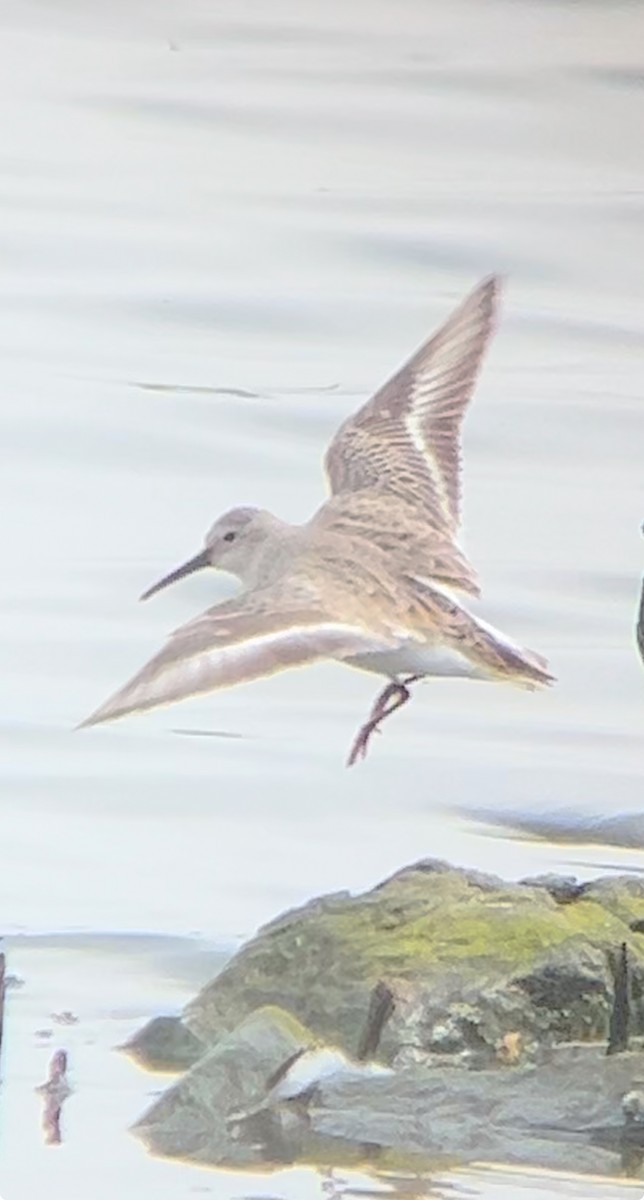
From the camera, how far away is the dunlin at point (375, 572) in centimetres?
246

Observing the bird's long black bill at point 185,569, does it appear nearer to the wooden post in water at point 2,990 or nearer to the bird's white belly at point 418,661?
the bird's white belly at point 418,661

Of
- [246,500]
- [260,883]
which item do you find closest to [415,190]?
[246,500]

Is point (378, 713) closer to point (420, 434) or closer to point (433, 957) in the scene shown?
point (420, 434)

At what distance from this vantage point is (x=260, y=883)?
8.69 ft

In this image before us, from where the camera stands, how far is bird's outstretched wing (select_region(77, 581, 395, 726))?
7.89 feet

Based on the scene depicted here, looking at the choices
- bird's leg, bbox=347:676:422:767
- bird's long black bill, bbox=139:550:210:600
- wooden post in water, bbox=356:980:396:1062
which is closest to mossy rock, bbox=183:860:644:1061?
wooden post in water, bbox=356:980:396:1062

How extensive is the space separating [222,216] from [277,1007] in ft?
3.13

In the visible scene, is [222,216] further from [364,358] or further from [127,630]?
[127,630]

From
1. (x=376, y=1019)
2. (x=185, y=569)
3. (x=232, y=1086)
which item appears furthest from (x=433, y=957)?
(x=185, y=569)

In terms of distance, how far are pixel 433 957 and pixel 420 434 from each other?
24.7 inches

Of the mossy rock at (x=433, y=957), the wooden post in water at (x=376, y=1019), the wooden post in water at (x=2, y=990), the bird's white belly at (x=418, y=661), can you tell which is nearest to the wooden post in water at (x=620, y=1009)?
the mossy rock at (x=433, y=957)

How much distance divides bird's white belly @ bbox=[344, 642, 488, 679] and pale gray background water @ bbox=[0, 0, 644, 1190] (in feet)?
0.46

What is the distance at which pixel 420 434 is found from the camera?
8.84ft

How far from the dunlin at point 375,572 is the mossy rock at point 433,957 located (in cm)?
25
